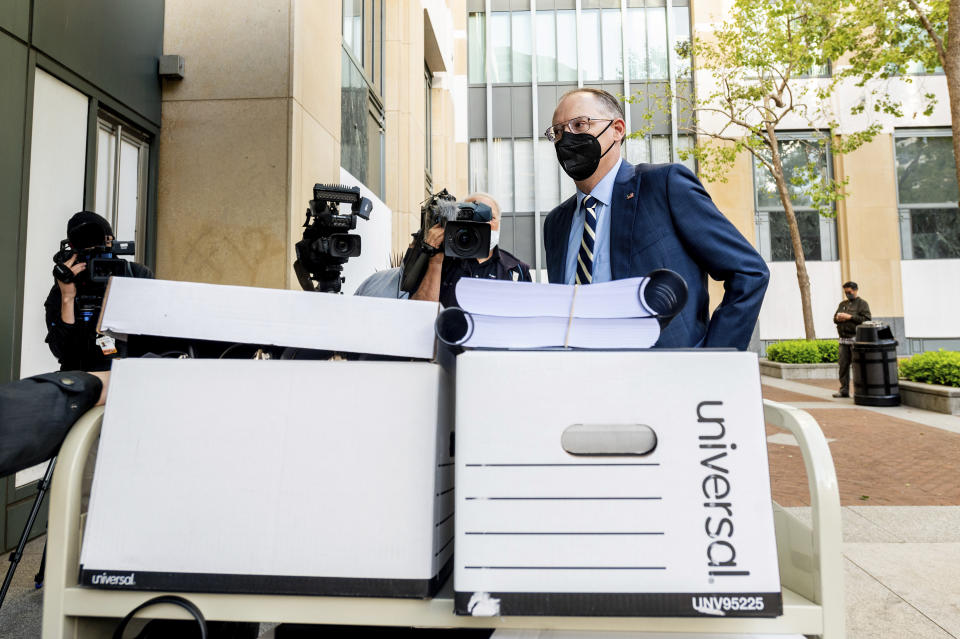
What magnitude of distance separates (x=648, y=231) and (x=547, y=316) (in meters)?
1.11

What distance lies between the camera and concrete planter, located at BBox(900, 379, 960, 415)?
9.84m

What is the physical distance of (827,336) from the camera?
21.5 meters

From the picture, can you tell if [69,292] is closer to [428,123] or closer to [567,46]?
[428,123]

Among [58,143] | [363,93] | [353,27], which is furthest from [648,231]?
[363,93]

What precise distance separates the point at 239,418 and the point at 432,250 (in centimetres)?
108

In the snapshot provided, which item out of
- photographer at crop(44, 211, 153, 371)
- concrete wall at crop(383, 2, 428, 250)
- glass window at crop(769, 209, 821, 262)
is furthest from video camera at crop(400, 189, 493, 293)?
glass window at crop(769, 209, 821, 262)

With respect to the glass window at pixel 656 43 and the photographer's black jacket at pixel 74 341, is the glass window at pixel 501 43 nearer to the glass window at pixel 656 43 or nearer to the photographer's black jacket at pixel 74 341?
the glass window at pixel 656 43

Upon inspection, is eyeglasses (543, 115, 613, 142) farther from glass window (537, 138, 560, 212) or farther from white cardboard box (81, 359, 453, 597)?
glass window (537, 138, 560, 212)

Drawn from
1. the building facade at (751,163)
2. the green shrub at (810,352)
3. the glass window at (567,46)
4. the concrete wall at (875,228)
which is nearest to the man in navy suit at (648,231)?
the green shrub at (810,352)

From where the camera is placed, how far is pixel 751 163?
2219 cm

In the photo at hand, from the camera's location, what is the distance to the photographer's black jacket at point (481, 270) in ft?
8.10

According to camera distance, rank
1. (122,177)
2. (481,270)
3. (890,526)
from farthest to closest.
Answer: (122,177)
(890,526)
(481,270)

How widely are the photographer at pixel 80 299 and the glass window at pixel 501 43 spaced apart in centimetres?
2332

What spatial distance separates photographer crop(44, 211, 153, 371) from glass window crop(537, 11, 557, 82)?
23296mm
